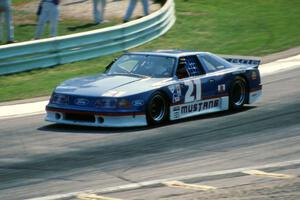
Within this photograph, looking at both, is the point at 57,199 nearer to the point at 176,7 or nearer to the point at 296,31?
the point at 296,31

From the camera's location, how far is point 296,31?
2608cm

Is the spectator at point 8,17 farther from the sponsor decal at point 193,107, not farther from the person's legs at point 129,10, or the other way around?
the sponsor decal at point 193,107

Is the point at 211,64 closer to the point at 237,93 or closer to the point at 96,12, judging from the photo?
the point at 237,93

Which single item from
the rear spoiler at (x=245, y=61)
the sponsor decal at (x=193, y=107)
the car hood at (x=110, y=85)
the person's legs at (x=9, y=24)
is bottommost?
the sponsor decal at (x=193, y=107)

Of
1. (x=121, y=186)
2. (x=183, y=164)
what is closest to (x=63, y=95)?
(x=183, y=164)

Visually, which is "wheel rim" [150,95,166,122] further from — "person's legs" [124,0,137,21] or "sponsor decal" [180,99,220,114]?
"person's legs" [124,0,137,21]

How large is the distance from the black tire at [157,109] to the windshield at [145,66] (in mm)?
606

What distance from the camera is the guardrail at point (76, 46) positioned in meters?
19.2

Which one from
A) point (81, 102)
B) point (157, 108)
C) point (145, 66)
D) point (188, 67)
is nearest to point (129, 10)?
point (188, 67)

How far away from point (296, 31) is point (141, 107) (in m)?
13.5

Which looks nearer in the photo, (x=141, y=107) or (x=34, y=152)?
(x=34, y=152)

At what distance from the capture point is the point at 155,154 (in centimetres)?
1177

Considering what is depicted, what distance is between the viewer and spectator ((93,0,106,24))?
24377 millimetres

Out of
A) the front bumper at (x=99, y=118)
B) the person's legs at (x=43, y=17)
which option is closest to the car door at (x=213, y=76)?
the front bumper at (x=99, y=118)
